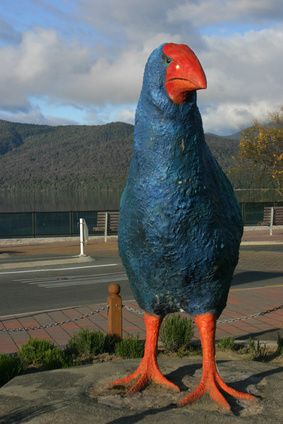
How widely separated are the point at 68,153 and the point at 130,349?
117805 mm

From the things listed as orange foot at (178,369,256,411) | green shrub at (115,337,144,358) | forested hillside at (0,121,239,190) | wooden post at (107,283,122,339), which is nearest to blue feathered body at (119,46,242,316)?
orange foot at (178,369,256,411)

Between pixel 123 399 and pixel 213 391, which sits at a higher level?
pixel 213 391

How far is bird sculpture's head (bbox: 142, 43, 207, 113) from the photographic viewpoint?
3.25 metres

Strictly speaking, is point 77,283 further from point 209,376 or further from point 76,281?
point 209,376

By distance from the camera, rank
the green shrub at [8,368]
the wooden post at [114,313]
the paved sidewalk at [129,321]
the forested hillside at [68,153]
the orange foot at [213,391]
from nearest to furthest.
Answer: the orange foot at [213,391], the green shrub at [8,368], the wooden post at [114,313], the paved sidewalk at [129,321], the forested hillside at [68,153]

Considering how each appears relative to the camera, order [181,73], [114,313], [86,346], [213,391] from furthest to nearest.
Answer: [114,313]
[86,346]
[213,391]
[181,73]

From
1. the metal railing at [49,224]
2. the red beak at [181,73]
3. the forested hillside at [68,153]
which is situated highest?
the forested hillside at [68,153]

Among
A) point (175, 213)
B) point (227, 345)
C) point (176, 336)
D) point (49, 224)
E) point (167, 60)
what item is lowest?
point (227, 345)

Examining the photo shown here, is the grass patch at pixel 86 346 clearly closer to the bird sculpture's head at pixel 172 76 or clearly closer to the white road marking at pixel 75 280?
the bird sculpture's head at pixel 172 76

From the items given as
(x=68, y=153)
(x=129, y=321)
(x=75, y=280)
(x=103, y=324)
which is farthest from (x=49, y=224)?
(x=68, y=153)

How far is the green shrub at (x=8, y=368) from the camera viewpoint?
4980mm

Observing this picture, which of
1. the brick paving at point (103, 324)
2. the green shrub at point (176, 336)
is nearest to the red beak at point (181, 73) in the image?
the green shrub at point (176, 336)

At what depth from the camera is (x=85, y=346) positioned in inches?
225

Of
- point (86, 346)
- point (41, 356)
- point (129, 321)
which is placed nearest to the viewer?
point (41, 356)
